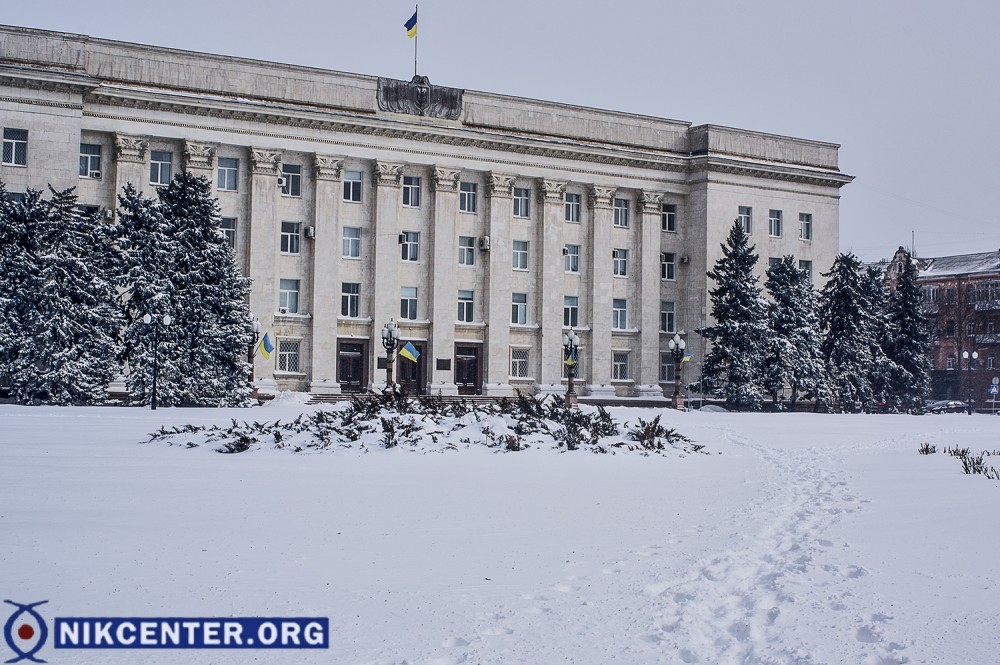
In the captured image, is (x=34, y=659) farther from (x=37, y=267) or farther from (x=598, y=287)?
(x=598, y=287)

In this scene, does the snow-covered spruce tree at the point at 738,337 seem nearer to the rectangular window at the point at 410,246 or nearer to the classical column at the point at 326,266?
the rectangular window at the point at 410,246

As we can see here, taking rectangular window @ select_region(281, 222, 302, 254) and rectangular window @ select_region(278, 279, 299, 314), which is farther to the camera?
rectangular window @ select_region(281, 222, 302, 254)

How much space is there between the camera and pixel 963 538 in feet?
29.3

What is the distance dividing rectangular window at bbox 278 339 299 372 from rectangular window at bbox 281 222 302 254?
427 centimetres

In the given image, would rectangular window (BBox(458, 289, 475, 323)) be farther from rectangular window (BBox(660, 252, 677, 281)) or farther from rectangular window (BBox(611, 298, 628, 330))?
rectangular window (BBox(660, 252, 677, 281))

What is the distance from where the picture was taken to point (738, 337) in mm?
46125

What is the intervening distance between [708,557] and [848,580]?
1.23 metres

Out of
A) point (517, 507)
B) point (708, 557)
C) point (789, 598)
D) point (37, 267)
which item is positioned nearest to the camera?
point (789, 598)

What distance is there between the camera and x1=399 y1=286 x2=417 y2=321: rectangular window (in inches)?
1868

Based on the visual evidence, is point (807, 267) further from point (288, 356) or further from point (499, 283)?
point (288, 356)

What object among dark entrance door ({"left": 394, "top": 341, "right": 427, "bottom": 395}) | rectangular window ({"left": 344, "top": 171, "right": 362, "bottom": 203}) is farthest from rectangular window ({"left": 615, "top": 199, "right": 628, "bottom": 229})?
rectangular window ({"left": 344, "top": 171, "right": 362, "bottom": 203})

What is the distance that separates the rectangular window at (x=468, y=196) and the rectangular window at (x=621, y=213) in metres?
7.98

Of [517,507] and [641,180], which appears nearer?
[517,507]

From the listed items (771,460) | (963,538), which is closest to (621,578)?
(963,538)
